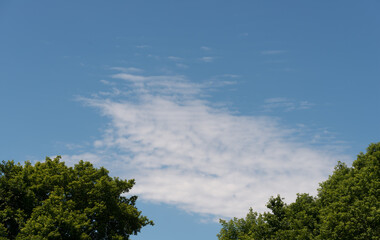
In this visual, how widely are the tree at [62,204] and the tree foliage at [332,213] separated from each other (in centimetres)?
→ 1278

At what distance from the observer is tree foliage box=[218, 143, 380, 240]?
41469 millimetres

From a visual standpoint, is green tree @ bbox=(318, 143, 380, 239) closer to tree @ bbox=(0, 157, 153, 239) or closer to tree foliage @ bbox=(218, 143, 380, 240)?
tree foliage @ bbox=(218, 143, 380, 240)

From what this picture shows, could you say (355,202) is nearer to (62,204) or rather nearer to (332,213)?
(332,213)

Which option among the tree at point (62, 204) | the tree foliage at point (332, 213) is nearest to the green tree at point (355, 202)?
the tree foliage at point (332, 213)

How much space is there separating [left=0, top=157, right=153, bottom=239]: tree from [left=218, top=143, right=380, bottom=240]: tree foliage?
12780mm

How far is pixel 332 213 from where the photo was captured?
1681 inches

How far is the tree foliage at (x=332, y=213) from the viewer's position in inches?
1633

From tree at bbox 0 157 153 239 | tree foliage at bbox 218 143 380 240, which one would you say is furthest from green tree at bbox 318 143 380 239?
tree at bbox 0 157 153 239

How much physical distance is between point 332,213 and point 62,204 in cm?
2693

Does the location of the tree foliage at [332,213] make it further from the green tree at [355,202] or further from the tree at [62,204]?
the tree at [62,204]

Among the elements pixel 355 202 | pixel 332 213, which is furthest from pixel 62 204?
pixel 355 202

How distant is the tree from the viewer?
4166 cm

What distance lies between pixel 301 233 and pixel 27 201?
28.6m

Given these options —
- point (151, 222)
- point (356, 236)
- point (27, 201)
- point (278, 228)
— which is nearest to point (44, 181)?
point (27, 201)
